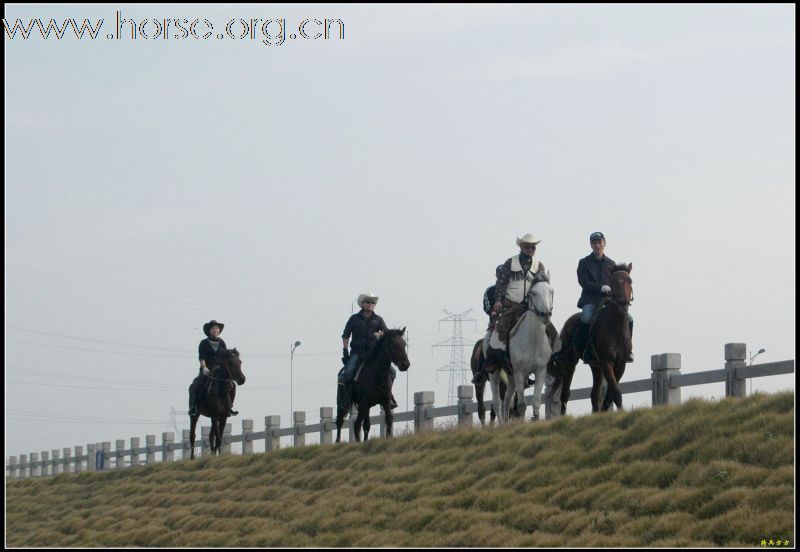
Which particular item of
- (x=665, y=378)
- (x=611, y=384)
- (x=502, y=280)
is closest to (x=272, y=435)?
(x=502, y=280)

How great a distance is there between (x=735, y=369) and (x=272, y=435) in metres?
16.8

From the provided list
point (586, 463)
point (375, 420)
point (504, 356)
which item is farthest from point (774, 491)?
point (375, 420)

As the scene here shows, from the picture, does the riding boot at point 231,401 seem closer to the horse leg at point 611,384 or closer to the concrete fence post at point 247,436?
the concrete fence post at point 247,436

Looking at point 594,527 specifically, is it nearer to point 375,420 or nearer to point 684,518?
point 684,518

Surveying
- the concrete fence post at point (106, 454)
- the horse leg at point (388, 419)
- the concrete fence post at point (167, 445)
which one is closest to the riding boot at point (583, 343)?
the horse leg at point (388, 419)

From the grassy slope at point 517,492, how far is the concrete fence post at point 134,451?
675 inches

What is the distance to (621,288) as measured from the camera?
2162 cm

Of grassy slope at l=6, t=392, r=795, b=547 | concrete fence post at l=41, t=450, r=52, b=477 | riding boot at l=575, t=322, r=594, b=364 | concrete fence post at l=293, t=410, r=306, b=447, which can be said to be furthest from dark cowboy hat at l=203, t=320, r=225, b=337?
concrete fence post at l=41, t=450, r=52, b=477

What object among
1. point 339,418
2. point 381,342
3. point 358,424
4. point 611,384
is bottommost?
point 358,424

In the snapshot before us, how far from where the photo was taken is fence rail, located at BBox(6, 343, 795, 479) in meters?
19.5

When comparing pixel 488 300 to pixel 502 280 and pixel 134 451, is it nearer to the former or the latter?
pixel 502 280

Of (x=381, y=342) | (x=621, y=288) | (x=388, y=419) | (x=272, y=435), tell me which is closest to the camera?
(x=621, y=288)

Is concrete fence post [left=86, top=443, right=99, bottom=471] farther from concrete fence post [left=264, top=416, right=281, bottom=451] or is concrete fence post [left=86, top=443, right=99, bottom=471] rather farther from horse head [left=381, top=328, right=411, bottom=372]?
horse head [left=381, top=328, right=411, bottom=372]

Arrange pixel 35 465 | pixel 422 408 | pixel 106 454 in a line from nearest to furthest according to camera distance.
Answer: pixel 422 408
pixel 106 454
pixel 35 465
